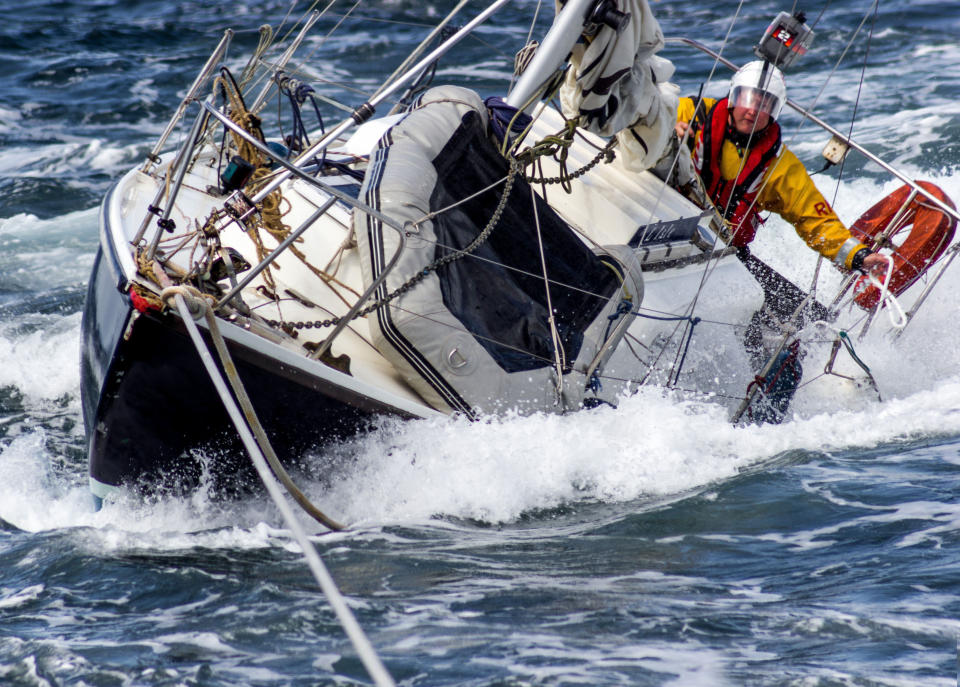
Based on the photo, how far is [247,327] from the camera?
3383mm

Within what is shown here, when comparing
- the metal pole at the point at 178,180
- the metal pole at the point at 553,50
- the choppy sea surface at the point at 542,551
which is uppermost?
the metal pole at the point at 553,50

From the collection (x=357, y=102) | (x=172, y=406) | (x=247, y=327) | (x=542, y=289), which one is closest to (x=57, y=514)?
(x=172, y=406)

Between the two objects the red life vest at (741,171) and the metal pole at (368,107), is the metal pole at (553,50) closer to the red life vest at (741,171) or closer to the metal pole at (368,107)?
the metal pole at (368,107)

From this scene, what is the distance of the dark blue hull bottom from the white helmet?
2.75 m

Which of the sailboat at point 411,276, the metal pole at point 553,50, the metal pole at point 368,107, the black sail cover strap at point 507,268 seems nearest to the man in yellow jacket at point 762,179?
the sailboat at point 411,276

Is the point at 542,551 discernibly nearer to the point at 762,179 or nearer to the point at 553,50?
the point at 553,50

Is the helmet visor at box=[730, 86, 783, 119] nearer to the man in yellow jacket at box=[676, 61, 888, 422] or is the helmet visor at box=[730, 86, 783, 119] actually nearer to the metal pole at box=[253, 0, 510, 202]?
the man in yellow jacket at box=[676, 61, 888, 422]

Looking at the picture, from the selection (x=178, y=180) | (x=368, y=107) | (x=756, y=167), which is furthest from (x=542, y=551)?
(x=756, y=167)

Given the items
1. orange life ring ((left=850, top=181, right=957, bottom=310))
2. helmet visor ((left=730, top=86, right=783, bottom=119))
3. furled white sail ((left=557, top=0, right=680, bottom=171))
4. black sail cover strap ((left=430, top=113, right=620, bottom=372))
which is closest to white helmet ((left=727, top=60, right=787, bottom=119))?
helmet visor ((left=730, top=86, right=783, bottom=119))

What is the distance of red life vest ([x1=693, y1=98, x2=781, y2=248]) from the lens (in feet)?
17.4

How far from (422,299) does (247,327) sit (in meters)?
0.65

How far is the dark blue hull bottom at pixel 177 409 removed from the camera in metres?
3.36

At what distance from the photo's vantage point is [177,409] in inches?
137

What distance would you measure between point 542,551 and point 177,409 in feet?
4.53
